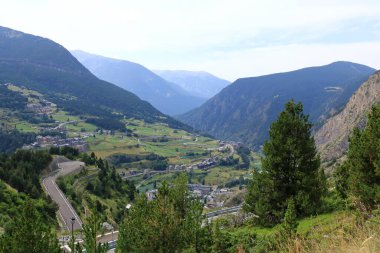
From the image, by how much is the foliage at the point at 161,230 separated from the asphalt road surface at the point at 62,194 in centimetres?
3611

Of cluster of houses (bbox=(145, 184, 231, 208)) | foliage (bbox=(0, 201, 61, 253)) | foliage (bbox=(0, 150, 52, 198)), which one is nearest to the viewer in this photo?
foliage (bbox=(0, 201, 61, 253))

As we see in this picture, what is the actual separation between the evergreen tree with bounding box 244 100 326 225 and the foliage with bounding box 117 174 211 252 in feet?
19.6

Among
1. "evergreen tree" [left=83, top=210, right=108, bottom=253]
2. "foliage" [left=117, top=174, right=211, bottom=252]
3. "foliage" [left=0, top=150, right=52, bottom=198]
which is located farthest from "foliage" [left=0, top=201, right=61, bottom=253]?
"foliage" [left=0, top=150, right=52, bottom=198]

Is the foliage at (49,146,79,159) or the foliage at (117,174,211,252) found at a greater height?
the foliage at (117,174,211,252)

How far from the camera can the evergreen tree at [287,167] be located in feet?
89.7

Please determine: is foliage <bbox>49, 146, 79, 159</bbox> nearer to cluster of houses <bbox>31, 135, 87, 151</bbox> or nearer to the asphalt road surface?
the asphalt road surface

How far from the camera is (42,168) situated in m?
81.9

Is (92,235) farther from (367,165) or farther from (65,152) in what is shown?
(65,152)

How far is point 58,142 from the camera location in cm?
18688

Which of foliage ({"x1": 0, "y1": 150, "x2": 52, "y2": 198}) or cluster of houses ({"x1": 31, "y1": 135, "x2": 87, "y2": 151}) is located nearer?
foliage ({"x1": 0, "y1": 150, "x2": 52, "y2": 198})

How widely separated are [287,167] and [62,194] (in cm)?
5192

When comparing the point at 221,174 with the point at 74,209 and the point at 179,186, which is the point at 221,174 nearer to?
the point at 74,209

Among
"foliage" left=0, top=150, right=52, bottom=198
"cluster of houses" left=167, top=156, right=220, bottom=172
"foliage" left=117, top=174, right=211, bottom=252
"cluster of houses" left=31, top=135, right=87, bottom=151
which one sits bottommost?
"cluster of houses" left=167, top=156, right=220, bottom=172

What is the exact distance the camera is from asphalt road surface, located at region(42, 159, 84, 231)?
59278 mm
